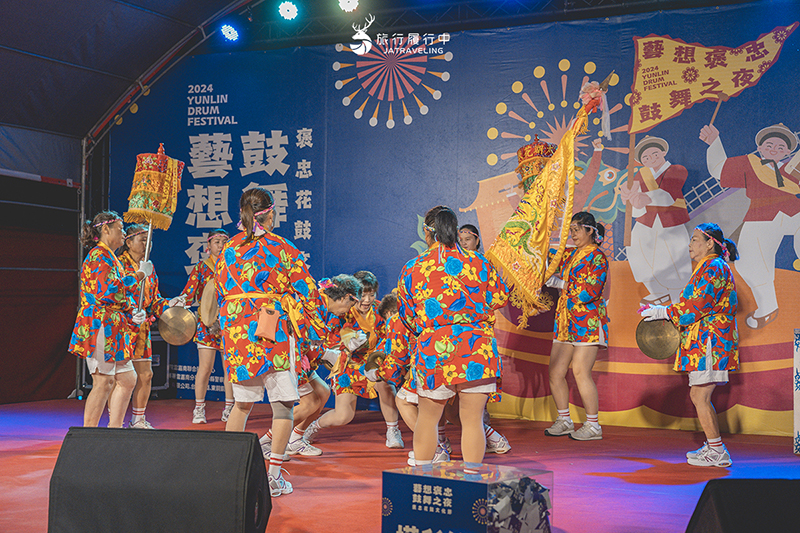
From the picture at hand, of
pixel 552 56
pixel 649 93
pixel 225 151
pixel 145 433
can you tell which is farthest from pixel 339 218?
pixel 145 433

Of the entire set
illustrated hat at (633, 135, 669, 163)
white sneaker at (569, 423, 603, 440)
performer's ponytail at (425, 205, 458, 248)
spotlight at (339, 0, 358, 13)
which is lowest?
white sneaker at (569, 423, 603, 440)

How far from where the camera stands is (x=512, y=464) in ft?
15.5

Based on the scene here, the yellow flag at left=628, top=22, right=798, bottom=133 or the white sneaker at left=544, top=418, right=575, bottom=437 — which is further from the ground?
the yellow flag at left=628, top=22, right=798, bottom=133

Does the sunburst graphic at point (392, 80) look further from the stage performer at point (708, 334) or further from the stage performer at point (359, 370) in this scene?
the stage performer at point (708, 334)

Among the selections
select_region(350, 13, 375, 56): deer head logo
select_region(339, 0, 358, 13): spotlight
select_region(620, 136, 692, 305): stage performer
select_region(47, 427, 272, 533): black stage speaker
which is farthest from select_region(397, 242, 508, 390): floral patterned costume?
select_region(339, 0, 358, 13): spotlight

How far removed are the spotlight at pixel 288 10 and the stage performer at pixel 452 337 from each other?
471cm

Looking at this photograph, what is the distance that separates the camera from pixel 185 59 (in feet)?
26.2

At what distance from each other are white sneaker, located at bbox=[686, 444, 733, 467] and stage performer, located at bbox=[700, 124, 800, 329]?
170cm

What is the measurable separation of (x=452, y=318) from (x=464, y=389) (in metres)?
0.35

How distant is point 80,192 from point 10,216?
933mm

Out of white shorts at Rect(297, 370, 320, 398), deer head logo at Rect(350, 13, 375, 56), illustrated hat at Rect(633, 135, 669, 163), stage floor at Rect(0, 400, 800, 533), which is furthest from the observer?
deer head logo at Rect(350, 13, 375, 56)

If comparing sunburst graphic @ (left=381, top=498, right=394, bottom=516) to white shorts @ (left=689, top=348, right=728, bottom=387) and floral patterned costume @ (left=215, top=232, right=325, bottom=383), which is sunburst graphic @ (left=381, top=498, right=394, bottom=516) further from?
white shorts @ (left=689, top=348, right=728, bottom=387)

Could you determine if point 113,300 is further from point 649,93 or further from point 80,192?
point 649,93

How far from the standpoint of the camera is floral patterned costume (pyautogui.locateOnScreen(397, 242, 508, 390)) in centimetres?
349
